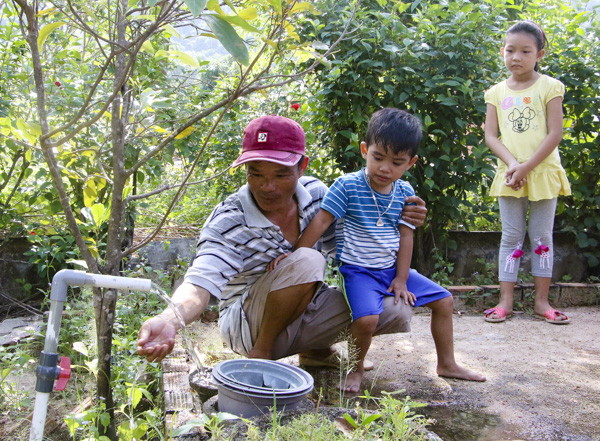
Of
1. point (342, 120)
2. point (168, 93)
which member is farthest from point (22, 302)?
point (342, 120)

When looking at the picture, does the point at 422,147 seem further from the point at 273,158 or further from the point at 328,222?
the point at 273,158

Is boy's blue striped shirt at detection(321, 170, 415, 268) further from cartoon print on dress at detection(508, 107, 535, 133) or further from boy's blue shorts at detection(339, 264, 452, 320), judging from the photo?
cartoon print on dress at detection(508, 107, 535, 133)

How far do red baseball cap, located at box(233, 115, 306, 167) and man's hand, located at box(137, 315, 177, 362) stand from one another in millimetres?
768

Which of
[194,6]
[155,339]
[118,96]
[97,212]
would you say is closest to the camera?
[194,6]

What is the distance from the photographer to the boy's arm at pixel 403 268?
241 centimetres

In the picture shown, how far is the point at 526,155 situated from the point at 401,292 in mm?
1702

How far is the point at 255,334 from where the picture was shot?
2.29 meters

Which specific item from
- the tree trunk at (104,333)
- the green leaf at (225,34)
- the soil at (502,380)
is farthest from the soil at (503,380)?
the green leaf at (225,34)

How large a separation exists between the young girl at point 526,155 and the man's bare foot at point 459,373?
4.11 feet

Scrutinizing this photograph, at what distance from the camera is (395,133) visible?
2.35 m

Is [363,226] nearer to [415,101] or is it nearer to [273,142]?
[273,142]

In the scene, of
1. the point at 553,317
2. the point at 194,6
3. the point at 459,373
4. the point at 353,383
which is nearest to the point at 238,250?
the point at 353,383

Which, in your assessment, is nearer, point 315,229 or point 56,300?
point 56,300

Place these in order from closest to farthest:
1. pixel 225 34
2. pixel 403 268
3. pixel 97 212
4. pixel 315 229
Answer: pixel 225 34 < pixel 97 212 < pixel 315 229 < pixel 403 268
